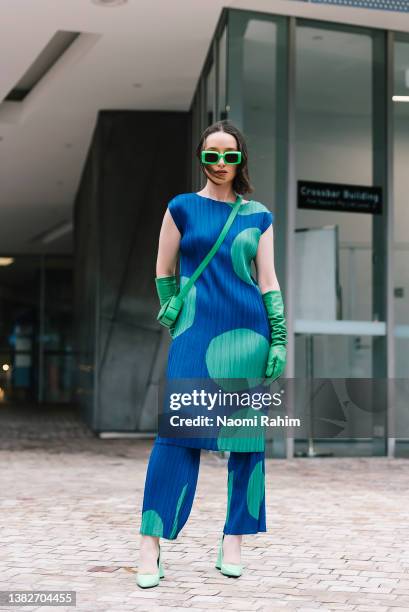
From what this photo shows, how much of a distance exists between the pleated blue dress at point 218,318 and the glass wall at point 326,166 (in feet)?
17.2

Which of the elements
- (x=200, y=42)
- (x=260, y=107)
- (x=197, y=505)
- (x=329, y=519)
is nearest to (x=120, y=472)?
(x=197, y=505)

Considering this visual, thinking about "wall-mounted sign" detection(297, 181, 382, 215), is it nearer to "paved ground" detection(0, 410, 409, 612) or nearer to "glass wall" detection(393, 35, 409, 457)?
"glass wall" detection(393, 35, 409, 457)

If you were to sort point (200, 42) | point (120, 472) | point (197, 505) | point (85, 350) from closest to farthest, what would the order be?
point (197, 505) < point (120, 472) < point (200, 42) < point (85, 350)

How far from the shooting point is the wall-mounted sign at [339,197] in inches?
357

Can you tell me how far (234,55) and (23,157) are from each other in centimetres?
776

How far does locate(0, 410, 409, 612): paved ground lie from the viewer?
→ 3373 mm

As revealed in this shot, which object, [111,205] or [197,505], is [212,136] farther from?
[111,205]

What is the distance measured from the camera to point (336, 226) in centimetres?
915

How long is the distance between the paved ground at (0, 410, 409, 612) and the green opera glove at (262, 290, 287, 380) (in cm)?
82

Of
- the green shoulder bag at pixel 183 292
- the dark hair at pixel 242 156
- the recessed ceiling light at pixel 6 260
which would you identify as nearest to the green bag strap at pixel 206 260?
the green shoulder bag at pixel 183 292

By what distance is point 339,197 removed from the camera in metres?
9.16

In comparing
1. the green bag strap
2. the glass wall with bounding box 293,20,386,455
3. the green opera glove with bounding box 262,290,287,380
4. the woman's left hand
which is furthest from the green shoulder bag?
the glass wall with bounding box 293,20,386,455

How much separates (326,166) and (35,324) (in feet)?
62.8

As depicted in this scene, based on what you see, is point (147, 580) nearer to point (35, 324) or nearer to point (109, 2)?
point (109, 2)
